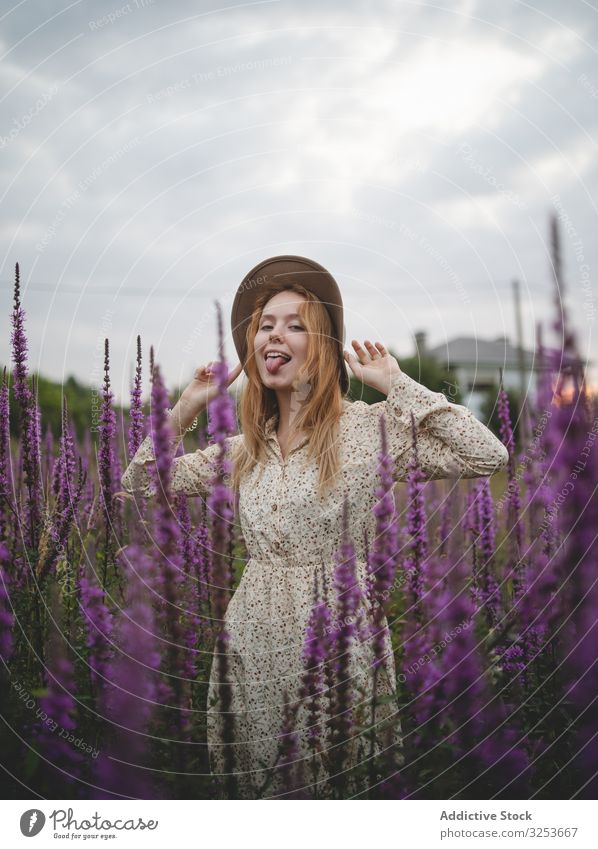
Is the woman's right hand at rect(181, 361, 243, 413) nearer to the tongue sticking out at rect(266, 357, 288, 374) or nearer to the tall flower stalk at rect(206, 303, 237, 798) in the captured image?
the tongue sticking out at rect(266, 357, 288, 374)

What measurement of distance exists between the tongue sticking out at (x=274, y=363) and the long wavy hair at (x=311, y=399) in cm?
12

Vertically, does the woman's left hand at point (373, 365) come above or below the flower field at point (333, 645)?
above

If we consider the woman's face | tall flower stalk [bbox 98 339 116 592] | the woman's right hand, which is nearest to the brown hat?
the woman's face

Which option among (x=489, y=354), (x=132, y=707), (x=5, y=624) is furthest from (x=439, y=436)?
(x=489, y=354)

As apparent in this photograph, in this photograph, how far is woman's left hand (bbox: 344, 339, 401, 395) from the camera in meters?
3.19

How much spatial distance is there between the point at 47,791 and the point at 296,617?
1.29m

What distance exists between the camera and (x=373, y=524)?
10.7 ft

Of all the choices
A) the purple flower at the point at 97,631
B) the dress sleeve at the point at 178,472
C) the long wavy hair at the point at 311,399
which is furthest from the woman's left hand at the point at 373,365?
the purple flower at the point at 97,631

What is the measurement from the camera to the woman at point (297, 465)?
3.03 metres

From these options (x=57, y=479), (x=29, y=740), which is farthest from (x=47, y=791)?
(x=57, y=479)

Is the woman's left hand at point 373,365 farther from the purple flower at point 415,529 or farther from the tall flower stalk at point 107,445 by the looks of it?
the tall flower stalk at point 107,445

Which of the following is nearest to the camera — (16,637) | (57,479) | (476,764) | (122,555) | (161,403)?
(161,403)
